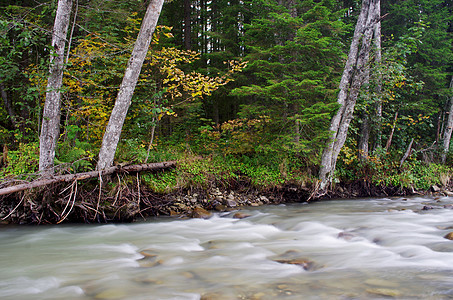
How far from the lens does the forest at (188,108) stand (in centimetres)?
719

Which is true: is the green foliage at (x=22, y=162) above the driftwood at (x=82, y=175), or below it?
above

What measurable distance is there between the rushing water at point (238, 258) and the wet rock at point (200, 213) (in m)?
0.22

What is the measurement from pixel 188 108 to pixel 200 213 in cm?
Answer: 426

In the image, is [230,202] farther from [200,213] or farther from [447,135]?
[447,135]

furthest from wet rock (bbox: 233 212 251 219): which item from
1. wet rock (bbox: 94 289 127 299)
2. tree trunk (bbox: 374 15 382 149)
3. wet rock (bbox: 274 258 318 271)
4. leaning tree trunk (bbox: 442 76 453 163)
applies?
leaning tree trunk (bbox: 442 76 453 163)

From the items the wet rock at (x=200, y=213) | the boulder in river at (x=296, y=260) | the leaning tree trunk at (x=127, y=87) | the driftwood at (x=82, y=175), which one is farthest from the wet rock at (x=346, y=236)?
the leaning tree trunk at (x=127, y=87)

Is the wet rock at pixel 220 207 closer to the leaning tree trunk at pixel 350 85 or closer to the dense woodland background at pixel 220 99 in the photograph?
the dense woodland background at pixel 220 99

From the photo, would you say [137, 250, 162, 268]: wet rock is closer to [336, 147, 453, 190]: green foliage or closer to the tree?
the tree

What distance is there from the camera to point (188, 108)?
1105cm

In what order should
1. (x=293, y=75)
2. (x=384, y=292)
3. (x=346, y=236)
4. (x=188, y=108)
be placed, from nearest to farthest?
(x=384, y=292) → (x=346, y=236) → (x=293, y=75) → (x=188, y=108)

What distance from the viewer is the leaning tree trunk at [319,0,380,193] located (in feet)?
33.6

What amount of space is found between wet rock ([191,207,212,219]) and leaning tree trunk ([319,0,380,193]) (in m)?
4.30

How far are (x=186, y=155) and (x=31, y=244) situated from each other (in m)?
4.91

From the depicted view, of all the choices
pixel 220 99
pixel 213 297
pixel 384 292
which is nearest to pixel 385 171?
pixel 220 99
